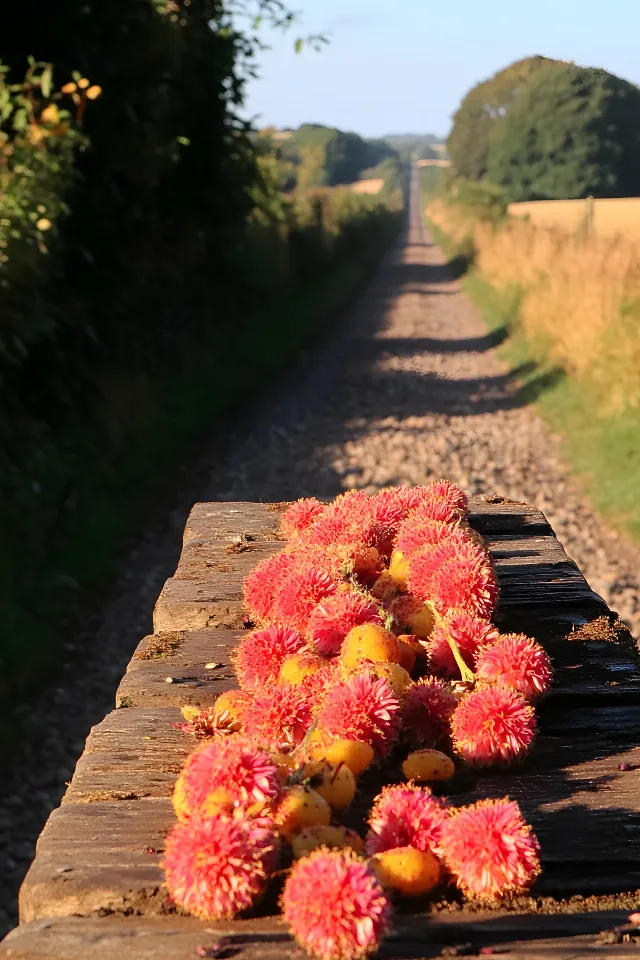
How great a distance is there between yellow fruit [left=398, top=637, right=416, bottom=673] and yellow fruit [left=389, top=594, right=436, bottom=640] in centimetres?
9

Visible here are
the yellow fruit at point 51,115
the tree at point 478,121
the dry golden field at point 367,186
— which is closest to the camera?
the yellow fruit at point 51,115

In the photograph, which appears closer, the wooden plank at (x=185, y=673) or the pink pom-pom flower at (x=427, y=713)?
the pink pom-pom flower at (x=427, y=713)

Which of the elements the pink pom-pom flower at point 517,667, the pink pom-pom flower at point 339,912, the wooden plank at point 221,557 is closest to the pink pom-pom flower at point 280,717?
the pink pom-pom flower at point 517,667

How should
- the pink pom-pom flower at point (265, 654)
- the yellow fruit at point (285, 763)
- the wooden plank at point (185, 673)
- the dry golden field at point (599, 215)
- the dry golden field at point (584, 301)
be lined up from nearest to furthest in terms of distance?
the yellow fruit at point (285, 763)
the pink pom-pom flower at point (265, 654)
the wooden plank at point (185, 673)
the dry golden field at point (584, 301)
the dry golden field at point (599, 215)

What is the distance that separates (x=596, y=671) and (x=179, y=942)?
1080 millimetres

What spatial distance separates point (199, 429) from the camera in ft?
30.7

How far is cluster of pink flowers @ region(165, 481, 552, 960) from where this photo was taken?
1.16 m

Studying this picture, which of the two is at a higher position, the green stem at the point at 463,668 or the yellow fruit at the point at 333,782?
the yellow fruit at the point at 333,782

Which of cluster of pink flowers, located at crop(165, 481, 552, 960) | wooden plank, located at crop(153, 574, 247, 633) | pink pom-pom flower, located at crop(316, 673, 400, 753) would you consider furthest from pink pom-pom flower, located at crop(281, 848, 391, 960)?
wooden plank, located at crop(153, 574, 247, 633)

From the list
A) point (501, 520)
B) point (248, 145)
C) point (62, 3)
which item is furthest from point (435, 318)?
point (501, 520)

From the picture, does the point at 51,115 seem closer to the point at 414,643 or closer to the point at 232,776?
the point at 414,643

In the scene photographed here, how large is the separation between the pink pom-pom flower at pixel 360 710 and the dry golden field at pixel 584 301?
7.81 metres

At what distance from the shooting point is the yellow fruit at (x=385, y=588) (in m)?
2.04

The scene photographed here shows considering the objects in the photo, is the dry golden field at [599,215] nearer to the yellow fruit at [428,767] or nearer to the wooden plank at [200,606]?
the wooden plank at [200,606]
